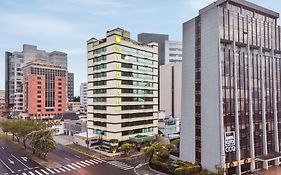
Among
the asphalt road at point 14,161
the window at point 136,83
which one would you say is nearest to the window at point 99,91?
the window at point 136,83

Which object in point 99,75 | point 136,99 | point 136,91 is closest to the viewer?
point 99,75

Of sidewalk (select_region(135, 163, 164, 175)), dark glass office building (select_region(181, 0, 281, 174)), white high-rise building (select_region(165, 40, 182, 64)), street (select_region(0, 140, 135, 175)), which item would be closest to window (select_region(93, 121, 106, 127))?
street (select_region(0, 140, 135, 175))

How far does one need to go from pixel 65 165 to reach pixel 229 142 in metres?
38.9

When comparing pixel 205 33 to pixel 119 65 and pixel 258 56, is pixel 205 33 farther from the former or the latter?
pixel 119 65

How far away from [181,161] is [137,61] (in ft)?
127

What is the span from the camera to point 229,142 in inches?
2057

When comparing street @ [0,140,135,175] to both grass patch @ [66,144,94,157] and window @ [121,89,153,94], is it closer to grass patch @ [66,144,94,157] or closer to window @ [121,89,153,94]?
grass patch @ [66,144,94,157]

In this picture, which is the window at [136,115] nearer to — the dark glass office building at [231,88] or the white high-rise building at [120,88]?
the white high-rise building at [120,88]

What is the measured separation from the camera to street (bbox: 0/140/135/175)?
180ft

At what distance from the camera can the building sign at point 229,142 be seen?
51.7 meters

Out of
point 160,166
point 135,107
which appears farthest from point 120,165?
point 135,107

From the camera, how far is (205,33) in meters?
55.6

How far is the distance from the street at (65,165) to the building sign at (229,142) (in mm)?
21292

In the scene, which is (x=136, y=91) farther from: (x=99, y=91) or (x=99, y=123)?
(x=99, y=123)
